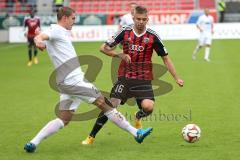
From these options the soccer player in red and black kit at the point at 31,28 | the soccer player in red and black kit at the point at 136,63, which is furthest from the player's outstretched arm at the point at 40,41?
the soccer player in red and black kit at the point at 31,28

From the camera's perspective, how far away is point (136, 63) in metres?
9.99

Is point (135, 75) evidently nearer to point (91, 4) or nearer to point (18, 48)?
point (18, 48)

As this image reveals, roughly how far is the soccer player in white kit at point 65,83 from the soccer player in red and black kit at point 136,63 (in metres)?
0.61

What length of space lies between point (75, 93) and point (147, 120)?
3347mm

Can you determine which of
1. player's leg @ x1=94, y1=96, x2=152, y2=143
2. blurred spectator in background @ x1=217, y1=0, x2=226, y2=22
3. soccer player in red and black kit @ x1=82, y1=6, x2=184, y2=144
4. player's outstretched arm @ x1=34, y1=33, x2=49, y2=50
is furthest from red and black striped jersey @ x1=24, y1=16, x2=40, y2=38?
blurred spectator in background @ x1=217, y1=0, x2=226, y2=22

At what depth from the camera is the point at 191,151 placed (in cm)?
928

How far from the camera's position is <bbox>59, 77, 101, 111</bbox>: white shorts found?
9.22 metres

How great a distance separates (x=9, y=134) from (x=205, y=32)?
Result: 16838mm

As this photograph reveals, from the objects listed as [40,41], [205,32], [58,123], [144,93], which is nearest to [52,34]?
[40,41]

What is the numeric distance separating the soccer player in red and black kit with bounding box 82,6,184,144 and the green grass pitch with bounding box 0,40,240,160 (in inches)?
26.2

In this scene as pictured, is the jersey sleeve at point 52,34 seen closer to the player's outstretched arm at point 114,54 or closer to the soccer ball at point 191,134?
the player's outstretched arm at point 114,54

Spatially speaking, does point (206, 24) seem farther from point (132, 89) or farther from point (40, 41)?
point (40, 41)

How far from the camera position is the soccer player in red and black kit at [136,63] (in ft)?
32.4

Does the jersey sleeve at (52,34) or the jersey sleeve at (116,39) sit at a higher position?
the jersey sleeve at (52,34)
